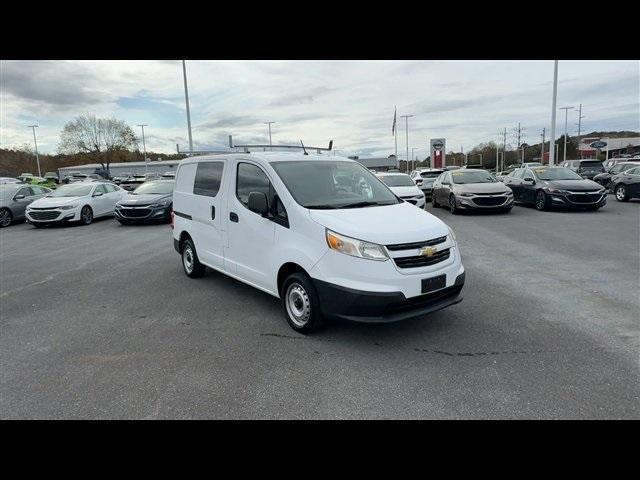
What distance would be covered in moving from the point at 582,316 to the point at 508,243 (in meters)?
4.69

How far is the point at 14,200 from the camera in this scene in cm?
1566

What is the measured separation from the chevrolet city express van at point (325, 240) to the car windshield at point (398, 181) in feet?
31.9

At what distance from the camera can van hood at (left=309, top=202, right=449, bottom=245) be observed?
399 centimetres

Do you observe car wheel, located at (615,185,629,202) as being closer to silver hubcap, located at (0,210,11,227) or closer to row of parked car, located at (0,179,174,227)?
row of parked car, located at (0,179,174,227)

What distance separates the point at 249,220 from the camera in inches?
199

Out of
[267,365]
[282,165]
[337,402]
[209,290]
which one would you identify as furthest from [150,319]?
[337,402]

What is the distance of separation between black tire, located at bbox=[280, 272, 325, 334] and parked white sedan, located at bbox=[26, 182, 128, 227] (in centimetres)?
1268

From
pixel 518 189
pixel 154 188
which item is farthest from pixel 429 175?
pixel 154 188

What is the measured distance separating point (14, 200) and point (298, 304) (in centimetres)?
1590

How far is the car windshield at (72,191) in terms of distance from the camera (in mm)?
15320

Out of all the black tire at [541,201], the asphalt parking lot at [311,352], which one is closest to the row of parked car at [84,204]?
the asphalt parking lot at [311,352]

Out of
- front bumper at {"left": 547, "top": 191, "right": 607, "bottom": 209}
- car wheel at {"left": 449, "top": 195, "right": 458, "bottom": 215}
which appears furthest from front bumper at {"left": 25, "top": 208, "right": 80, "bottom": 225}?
front bumper at {"left": 547, "top": 191, "right": 607, "bottom": 209}

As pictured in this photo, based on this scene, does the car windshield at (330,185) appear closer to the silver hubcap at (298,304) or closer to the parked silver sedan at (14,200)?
the silver hubcap at (298,304)

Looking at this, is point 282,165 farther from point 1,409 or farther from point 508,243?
point 508,243
